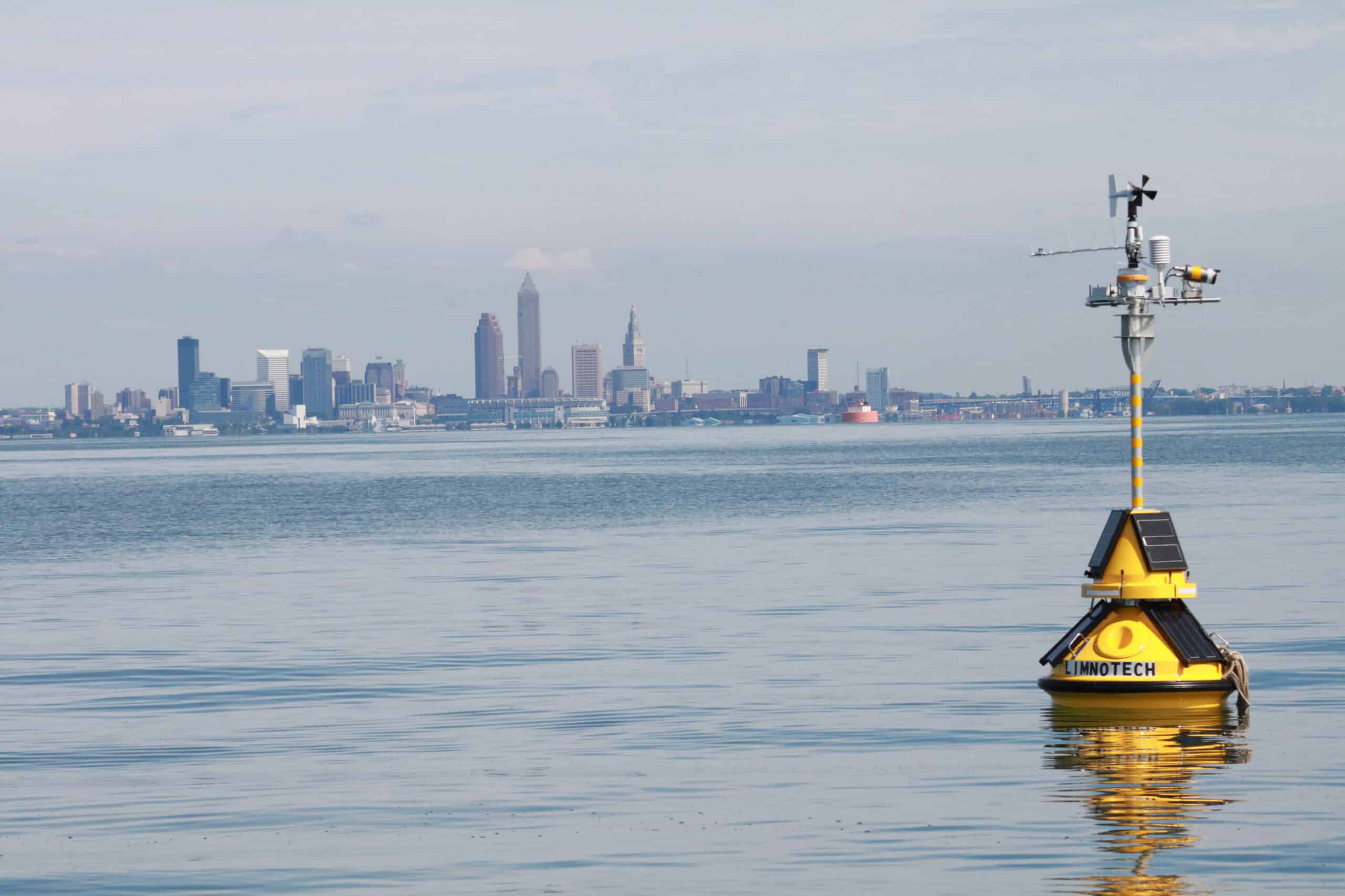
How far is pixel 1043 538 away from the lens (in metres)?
58.7

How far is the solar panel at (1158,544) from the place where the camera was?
23.6 meters

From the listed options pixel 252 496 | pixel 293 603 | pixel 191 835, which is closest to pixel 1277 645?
pixel 191 835

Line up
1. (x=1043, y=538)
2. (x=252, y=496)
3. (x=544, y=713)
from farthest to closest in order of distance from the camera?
1. (x=252, y=496)
2. (x=1043, y=538)
3. (x=544, y=713)

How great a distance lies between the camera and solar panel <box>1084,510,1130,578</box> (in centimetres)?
2378

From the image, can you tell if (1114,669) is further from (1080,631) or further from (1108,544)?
(1108,544)

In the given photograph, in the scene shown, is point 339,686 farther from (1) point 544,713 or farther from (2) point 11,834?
(2) point 11,834

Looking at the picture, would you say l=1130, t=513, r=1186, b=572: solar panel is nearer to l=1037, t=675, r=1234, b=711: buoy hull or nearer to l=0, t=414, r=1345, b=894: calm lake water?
l=1037, t=675, r=1234, b=711: buoy hull

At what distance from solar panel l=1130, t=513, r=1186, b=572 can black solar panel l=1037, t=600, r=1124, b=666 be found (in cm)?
51

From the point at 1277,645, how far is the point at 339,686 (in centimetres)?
1519

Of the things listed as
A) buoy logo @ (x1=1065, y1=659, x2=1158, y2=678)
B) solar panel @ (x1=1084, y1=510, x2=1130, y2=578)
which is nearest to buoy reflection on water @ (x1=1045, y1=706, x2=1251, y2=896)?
buoy logo @ (x1=1065, y1=659, x2=1158, y2=678)

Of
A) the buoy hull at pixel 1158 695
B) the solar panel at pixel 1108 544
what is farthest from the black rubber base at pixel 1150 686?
the solar panel at pixel 1108 544

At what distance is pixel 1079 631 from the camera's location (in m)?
24.4

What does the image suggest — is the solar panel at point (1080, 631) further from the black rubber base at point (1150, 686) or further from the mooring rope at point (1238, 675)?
the mooring rope at point (1238, 675)

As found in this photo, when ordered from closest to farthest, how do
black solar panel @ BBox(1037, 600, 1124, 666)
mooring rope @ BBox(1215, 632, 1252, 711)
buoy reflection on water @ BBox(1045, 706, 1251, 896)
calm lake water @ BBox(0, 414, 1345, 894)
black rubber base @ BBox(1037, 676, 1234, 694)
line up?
buoy reflection on water @ BBox(1045, 706, 1251, 896) < calm lake water @ BBox(0, 414, 1345, 894) < mooring rope @ BBox(1215, 632, 1252, 711) < black rubber base @ BBox(1037, 676, 1234, 694) < black solar panel @ BBox(1037, 600, 1124, 666)
